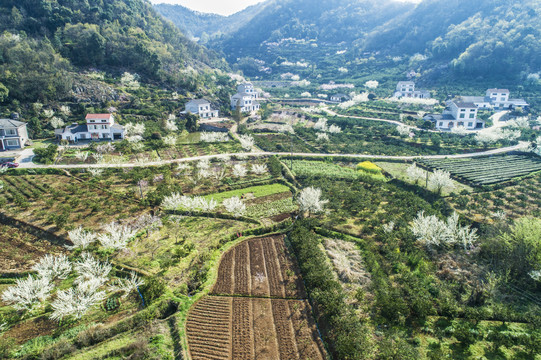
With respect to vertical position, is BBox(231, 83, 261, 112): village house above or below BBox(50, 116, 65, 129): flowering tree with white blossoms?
above

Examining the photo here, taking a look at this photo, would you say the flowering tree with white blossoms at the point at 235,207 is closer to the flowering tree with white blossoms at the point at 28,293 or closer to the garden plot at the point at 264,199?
the garden plot at the point at 264,199

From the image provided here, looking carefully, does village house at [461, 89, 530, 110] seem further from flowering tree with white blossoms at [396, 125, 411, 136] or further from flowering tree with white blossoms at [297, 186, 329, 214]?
flowering tree with white blossoms at [297, 186, 329, 214]

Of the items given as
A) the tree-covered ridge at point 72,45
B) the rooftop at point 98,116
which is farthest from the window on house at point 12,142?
the tree-covered ridge at point 72,45

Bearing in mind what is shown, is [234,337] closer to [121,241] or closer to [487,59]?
[121,241]

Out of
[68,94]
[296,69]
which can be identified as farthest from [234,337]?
[296,69]

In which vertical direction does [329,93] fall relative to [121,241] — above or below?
above

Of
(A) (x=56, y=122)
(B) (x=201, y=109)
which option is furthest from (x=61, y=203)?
(B) (x=201, y=109)

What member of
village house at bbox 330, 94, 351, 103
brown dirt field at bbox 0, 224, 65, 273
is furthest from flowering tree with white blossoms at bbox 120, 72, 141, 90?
village house at bbox 330, 94, 351, 103
